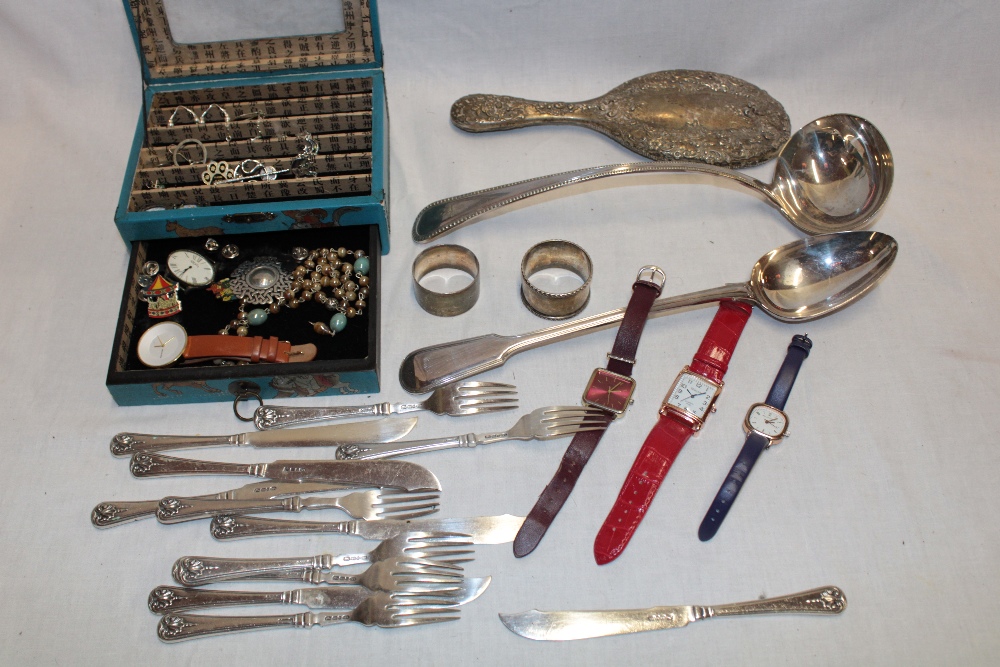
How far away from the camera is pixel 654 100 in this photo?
215 cm

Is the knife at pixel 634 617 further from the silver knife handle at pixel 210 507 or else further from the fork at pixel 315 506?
the silver knife handle at pixel 210 507

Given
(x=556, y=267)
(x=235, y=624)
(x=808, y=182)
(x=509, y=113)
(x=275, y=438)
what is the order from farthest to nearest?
(x=509, y=113) → (x=808, y=182) → (x=556, y=267) → (x=275, y=438) → (x=235, y=624)

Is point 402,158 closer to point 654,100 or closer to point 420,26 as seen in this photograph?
point 420,26

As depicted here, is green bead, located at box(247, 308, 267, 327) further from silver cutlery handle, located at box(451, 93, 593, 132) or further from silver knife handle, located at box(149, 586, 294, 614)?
silver cutlery handle, located at box(451, 93, 593, 132)

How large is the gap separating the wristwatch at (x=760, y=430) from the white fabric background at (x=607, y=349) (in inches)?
1.5

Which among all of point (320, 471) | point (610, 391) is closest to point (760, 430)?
point (610, 391)

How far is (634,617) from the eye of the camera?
1407 millimetres

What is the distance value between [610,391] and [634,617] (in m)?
0.48

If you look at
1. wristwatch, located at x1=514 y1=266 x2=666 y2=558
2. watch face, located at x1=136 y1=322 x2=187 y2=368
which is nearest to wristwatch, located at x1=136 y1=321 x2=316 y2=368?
watch face, located at x1=136 y1=322 x2=187 y2=368

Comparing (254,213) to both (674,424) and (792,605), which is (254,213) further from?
(792,605)

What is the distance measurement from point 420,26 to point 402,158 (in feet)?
1.34

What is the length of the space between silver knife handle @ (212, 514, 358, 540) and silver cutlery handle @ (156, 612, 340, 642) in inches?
6.5

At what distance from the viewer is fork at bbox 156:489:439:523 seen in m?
1.51

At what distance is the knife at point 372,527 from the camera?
4.88 feet
